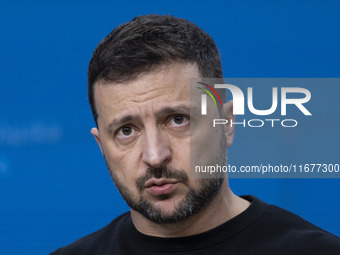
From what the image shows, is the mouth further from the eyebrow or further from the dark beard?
the eyebrow

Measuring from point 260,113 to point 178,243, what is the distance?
2.83 ft

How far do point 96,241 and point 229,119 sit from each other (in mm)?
733

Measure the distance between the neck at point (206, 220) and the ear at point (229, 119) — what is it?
0.17m

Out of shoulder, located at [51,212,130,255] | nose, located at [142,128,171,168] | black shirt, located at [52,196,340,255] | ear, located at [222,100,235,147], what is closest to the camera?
nose, located at [142,128,171,168]

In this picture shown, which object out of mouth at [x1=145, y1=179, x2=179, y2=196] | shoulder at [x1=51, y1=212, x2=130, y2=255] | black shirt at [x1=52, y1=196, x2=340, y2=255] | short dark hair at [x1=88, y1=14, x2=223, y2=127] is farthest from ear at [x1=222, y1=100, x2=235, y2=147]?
shoulder at [x1=51, y1=212, x2=130, y2=255]

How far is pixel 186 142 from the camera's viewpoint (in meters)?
1.63

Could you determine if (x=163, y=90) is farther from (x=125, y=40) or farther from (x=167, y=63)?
(x=125, y=40)

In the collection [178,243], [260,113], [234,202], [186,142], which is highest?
[260,113]

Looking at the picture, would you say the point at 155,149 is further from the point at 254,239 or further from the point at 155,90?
the point at 254,239

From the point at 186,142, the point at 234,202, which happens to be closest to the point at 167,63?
the point at 186,142

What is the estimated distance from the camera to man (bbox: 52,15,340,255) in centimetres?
162

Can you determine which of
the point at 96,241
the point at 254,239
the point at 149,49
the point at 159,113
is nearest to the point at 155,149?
the point at 159,113

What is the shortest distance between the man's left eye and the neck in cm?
29

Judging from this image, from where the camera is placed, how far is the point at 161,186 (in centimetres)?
161
